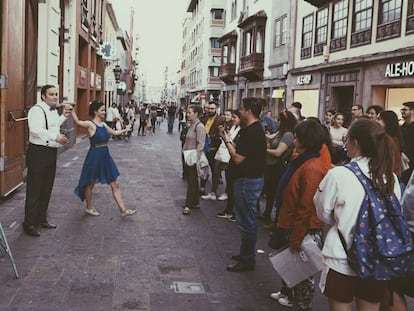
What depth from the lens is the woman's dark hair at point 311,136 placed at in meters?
4.56

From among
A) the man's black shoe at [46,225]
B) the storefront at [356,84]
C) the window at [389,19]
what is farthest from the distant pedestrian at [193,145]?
the window at [389,19]

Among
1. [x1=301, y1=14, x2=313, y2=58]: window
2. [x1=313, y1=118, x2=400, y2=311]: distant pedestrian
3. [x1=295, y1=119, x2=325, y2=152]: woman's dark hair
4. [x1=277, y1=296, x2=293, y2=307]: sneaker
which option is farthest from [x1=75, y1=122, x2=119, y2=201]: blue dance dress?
[x1=301, y1=14, x2=313, y2=58]: window

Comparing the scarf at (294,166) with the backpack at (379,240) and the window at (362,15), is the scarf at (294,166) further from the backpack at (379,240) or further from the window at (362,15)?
the window at (362,15)

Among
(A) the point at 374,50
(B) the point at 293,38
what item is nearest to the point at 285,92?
(B) the point at 293,38

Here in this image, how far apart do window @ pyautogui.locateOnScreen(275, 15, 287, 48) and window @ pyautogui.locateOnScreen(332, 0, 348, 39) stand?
241 inches

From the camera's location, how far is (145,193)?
1079cm

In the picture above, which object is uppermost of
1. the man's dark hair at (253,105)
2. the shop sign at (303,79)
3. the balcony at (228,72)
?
the balcony at (228,72)

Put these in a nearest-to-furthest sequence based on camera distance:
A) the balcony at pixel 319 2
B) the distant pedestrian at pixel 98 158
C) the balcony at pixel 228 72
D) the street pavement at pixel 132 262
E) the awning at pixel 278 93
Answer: the street pavement at pixel 132 262 → the distant pedestrian at pixel 98 158 → the balcony at pixel 319 2 → the awning at pixel 278 93 → the balcony at pixel 228 72

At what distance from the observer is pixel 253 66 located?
3128 centimetres

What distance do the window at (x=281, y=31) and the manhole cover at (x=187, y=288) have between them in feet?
74.2

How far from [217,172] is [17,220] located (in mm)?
4007

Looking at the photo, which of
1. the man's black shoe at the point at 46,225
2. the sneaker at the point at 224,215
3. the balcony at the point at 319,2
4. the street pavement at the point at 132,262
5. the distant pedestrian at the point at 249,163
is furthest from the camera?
the balcony at the point at 319,2

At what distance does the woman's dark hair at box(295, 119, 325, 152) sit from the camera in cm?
456

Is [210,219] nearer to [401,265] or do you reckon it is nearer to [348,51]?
[401,265]
